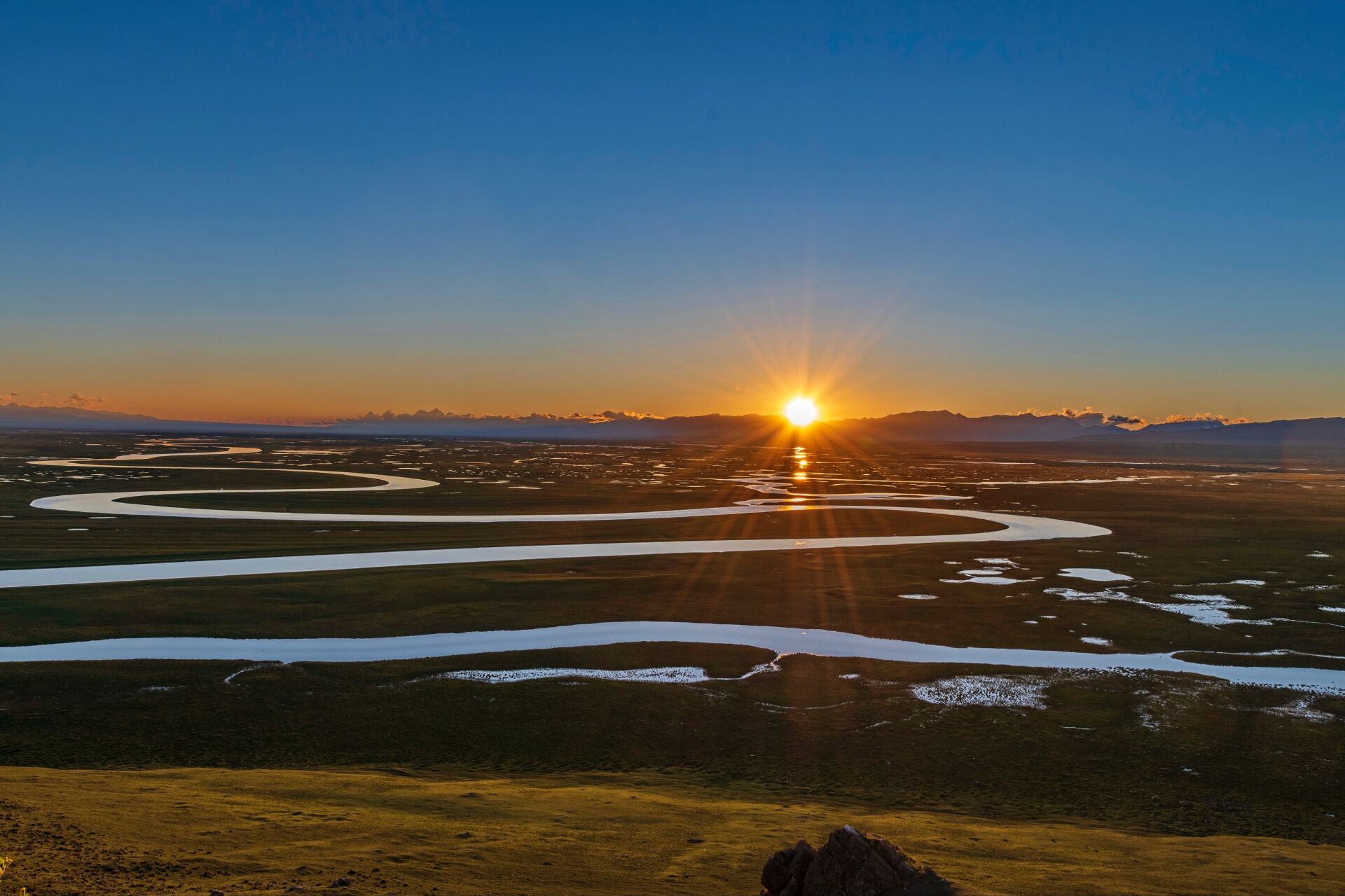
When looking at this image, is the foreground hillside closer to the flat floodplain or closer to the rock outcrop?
the flat floodplain

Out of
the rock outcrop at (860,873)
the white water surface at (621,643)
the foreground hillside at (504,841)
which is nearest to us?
the rock outcrop at (860,873)

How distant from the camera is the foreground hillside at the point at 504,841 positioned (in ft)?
38.6

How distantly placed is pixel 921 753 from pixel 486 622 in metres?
17.5

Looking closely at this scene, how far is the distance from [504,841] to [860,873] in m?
6.13

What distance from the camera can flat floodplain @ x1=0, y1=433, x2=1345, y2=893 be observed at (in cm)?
1869

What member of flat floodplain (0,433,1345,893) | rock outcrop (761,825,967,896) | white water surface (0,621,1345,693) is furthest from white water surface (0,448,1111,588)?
rock outcrop (761,825,967,896)

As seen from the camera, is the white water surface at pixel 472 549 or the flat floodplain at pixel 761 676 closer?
the flat floodplain at pixel 761 676

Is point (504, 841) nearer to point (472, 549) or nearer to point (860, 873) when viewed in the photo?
point (860, 873)

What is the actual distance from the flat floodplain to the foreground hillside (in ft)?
1.55

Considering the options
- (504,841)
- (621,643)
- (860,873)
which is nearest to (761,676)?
(621,643)

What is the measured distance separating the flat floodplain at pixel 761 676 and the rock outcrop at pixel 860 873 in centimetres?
241

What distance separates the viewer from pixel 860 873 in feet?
32.1

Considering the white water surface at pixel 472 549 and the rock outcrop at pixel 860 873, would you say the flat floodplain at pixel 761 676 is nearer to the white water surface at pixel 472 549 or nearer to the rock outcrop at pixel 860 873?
the white water surface at pixel 472 549

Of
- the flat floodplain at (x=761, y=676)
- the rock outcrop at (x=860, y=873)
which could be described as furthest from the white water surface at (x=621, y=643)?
the rock outcrop at (x=860, y=873)
